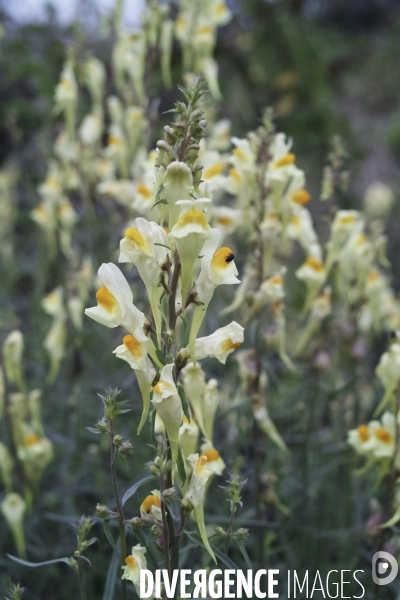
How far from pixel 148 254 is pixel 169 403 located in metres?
0.30

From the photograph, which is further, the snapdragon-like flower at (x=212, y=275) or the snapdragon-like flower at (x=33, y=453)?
the snapdragon-like flower at (x=33, y=453)

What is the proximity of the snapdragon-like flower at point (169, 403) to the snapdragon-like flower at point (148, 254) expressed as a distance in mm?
99

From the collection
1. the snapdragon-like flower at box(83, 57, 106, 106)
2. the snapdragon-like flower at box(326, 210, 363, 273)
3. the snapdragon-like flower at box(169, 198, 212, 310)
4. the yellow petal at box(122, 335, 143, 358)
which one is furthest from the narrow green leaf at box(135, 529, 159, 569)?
the snapdragon-like flower at box(83, 57, 106, 106)

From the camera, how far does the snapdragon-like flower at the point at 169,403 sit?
3.80 ft

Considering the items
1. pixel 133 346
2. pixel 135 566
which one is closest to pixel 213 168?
pixel 133 346

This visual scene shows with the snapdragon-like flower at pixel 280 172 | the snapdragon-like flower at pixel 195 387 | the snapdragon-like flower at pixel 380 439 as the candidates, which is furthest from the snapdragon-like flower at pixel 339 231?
the snapdragon-like flower at pixel 195 387

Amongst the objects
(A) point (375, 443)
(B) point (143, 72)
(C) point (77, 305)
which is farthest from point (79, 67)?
(A) point (375, 443)

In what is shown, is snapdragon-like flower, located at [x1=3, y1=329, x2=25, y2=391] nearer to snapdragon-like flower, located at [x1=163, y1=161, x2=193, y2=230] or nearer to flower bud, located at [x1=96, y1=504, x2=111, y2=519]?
flower bud, located at [x1=96, y1=504, x2=111, y2=519]

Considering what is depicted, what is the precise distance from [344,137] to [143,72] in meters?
4.20

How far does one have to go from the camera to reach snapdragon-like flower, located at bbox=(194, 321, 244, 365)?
52.1 inches

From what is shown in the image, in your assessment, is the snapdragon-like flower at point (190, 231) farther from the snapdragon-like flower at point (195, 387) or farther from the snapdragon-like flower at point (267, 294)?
the snapdragon-like flower at point (267, 294)

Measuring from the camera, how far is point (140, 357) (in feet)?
4.05

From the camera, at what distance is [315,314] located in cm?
231

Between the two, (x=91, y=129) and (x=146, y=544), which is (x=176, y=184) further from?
(x=91, y=129)
